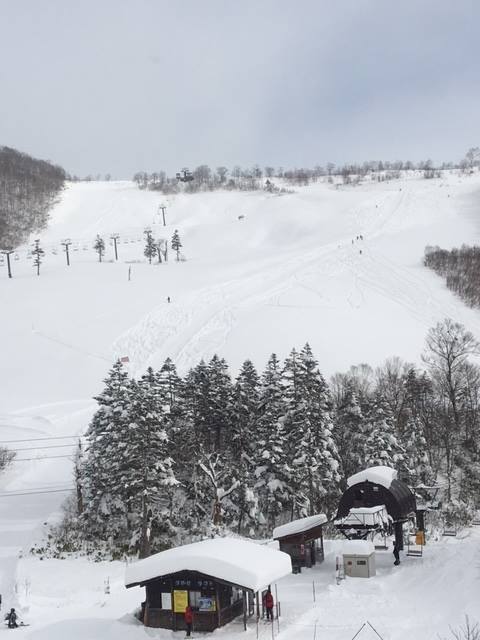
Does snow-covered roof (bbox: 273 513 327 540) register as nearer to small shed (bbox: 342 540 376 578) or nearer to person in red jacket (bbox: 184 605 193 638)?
small shed (bbox: 342 540 376 578)

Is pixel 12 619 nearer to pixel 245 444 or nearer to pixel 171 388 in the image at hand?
pixel 245 444

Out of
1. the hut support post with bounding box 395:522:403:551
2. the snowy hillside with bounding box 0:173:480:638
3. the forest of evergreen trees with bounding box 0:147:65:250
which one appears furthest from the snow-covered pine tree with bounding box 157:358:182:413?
the forest of evergreen trees with bounding box 0:147:65:250

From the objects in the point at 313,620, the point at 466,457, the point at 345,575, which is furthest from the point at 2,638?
the point at 466,457

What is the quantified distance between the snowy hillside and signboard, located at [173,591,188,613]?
5.77 meters

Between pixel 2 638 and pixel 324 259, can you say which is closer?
pixel 2 638

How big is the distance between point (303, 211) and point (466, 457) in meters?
117

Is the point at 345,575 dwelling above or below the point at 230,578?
below

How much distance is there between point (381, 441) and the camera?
138 ft

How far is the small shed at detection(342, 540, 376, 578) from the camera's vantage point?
92.9ft

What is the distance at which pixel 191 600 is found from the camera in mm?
22250

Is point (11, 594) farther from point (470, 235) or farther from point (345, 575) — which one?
point (470, 235)

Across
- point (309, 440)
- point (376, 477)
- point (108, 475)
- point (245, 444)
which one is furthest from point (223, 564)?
point (245, 444)

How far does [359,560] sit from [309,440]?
11.8 m

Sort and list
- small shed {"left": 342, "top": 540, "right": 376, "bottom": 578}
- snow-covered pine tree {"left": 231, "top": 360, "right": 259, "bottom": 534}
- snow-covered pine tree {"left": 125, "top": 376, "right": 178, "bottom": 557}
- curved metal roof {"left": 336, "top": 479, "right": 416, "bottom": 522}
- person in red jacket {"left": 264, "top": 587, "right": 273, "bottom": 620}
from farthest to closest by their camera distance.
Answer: snow-covered pine tree {"left": 231, "top": 360, "right": 259, "bottom": 534}, snow-covered pine tree {"left": 125, "top": 376, "right": 178, "bottom": 557}, curved metal roof {"left": 336, "top": 479, "right": 416, "bottom": 522}, small shed {"left": 342, "top": 540, "right": 376, "bottom": 578}, person in red jacket {"left": 264, "top": 587, "right": 273, "bottom": 620}
